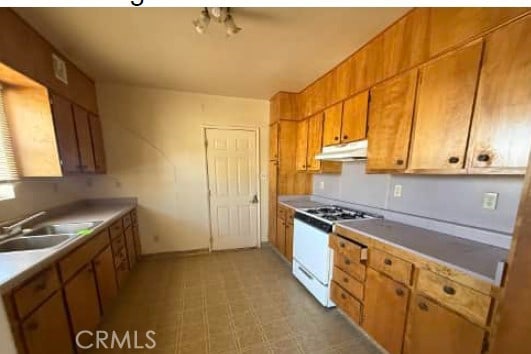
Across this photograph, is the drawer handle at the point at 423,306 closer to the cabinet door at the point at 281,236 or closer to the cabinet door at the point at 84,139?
the cabinet door at the point at 281,236

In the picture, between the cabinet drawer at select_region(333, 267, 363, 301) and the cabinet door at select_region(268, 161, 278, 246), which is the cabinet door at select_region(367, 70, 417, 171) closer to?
the cabinet drawer at select_region(333, 267, 363, 301)

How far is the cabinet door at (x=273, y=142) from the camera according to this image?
10.5ft

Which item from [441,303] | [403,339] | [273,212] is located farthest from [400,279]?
[273,212]

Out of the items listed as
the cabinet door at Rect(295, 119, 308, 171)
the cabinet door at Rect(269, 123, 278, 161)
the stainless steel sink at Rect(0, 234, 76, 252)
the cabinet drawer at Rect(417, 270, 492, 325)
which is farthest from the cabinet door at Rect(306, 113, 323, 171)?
the stainless steel sink at Rect(0, 234, 76, 252)

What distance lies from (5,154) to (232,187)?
2.38 meters

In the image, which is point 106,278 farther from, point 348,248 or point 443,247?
point 443,247

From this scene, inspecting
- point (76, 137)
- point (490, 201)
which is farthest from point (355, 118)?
point (76, 137)

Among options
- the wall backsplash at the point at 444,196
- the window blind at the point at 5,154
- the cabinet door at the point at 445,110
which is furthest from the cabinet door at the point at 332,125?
the window blind at the point at 5,154

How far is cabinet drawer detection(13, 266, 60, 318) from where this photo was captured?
99 centimetres

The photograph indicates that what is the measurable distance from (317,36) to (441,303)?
202 centimetres

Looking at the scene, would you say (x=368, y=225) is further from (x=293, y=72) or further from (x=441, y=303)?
(x=293, y=72)

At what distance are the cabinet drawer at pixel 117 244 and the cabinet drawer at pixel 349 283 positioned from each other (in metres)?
2.26

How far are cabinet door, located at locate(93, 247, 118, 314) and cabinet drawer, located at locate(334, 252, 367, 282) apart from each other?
2132 mm
